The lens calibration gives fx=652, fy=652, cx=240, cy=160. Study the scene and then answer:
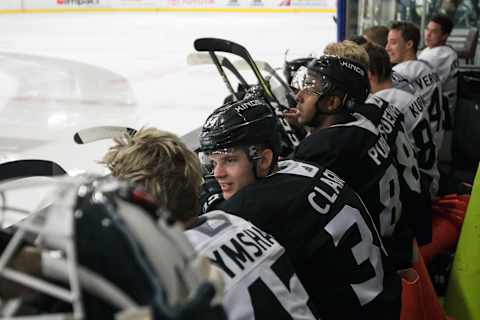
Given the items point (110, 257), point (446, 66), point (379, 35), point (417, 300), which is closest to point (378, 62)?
point (379, 35)

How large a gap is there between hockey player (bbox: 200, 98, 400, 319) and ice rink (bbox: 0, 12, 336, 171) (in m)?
0.29

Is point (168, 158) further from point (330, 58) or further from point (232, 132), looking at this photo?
point (330, 58)

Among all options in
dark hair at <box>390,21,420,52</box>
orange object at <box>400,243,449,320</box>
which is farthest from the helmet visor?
dark hair at <box>390,21,420,52</box>

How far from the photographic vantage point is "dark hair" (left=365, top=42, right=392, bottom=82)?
2.77 meters

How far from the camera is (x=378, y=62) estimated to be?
2.78 m

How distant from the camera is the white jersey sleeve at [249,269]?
0.90 metres

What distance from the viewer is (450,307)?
2.00 metres

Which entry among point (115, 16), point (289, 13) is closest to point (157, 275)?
point (289, 13)

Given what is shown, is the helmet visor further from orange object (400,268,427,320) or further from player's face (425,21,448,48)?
player's face (425,21,448,48)

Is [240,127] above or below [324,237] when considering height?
above

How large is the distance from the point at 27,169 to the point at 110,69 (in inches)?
247

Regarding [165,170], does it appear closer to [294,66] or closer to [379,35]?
[294,66]

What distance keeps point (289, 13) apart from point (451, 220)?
385 inches

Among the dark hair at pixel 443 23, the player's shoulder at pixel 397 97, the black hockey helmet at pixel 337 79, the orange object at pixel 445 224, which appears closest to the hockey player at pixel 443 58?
the dark hair at pixel 443 23
